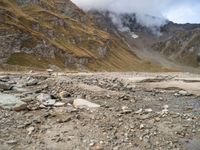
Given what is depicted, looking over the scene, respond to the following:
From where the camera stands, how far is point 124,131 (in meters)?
21.6

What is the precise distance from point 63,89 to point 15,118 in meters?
8.36

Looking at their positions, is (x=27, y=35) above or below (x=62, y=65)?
above

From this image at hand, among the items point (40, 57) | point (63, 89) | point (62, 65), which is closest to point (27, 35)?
point (40, 57)

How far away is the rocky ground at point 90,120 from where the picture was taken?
2033cm

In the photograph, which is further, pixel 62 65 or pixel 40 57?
pixel 62 65

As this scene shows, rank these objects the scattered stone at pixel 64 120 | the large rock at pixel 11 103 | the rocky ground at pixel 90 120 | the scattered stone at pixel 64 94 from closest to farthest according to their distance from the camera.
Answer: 1. the rocky ground at pixel 90 120
2. the scattered stone at pixel 64 120
3. the large rock at pixel 11 103
4. the scattered stone at pixel 64 94

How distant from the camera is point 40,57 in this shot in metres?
166

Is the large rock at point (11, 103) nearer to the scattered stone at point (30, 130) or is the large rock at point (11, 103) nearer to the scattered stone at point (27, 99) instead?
the scattered stone at point (27, 99)

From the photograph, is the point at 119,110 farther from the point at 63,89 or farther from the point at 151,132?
the point at 63,89

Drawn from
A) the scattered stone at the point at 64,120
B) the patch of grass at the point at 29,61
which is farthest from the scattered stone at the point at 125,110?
the patch of grass at the point at 29,61

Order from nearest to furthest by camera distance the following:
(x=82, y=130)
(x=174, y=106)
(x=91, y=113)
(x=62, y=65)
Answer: (x=82, y=130) < (x=91, y=113) < (x=174, y=106) < (x=62, y=65)

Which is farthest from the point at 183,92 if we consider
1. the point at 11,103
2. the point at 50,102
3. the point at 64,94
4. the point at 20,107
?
the point at 20,107

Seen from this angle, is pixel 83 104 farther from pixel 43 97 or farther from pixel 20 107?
pixel 20 107

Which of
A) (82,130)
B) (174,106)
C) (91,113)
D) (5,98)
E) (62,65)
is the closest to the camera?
(82,130)
